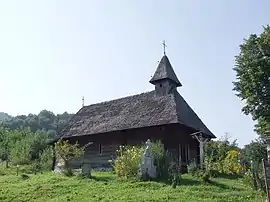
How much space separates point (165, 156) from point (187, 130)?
20.1ft

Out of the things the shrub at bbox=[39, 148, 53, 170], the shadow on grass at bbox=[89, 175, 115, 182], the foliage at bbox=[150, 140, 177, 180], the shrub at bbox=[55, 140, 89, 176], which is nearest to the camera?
the foliage at bbox=[150, 140, 177, 180]

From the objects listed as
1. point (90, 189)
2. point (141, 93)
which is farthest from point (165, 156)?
point (141, 93)

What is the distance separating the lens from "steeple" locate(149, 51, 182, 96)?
104ft

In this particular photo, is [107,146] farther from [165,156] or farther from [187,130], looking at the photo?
[165,156]

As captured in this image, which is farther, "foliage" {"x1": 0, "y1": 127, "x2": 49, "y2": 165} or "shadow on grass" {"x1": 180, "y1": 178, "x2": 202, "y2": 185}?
"foliage" {"x1": 0, "y1": 127, "x2": 49, "y2": 165}

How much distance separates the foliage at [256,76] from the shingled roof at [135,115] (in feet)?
12.5

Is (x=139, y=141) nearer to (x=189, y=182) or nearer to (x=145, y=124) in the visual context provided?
(x=145, y=124)

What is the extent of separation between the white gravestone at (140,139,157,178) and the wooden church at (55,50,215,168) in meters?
4.71

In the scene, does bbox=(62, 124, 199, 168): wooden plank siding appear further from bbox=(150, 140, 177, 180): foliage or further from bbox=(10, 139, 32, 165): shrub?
bbox=(10, 139, 32, 165): shrub

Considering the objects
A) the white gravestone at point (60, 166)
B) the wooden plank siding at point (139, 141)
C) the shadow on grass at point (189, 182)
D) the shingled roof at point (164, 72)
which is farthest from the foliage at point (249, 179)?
the shingled roof at point (164, 72)

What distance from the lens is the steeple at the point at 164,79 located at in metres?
31.8

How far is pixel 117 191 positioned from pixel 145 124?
32.0ft

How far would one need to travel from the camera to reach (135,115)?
99.8ft

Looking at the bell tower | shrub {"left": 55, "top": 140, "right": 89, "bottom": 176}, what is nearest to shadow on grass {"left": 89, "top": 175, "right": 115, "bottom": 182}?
shrub {"left": 55, "top": 140, "right": 89, "bottom": 176}
